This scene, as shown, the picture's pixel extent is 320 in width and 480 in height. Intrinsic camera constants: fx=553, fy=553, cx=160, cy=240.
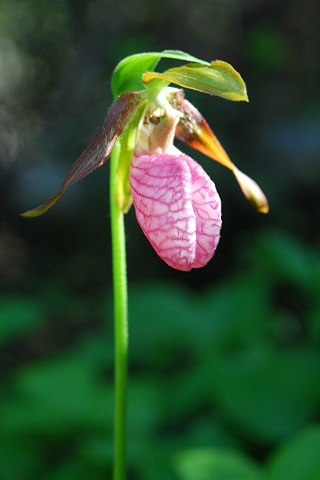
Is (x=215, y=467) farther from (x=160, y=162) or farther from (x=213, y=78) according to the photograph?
(x=213, y=78)

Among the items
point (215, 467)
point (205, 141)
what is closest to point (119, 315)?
point (205, 141)

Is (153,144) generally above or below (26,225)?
below

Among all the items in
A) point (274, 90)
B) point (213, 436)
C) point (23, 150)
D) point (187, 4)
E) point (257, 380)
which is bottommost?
point (213, 436)

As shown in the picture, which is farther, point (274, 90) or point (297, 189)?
point (274, 90)

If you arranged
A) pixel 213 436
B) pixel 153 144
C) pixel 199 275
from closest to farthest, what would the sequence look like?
pixel 153 144, pixel 213 436, pixel 199 275

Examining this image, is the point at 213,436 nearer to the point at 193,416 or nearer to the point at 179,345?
the point at 193,416

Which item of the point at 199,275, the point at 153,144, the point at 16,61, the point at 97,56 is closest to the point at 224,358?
the point at 153,144

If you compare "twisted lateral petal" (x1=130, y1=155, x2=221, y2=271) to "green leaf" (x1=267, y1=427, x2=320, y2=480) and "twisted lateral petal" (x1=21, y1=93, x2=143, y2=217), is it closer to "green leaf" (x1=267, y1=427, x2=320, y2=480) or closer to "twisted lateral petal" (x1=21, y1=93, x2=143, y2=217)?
"twisted lateral petal" (x1=21, y1=93, x2=143, y2=217)
